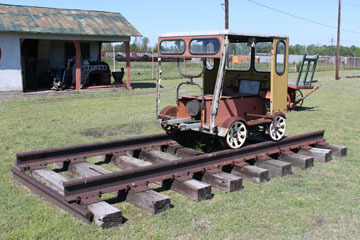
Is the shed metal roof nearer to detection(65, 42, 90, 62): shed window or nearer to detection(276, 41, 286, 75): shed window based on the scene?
detection(276, 41, 286, 75): shed window

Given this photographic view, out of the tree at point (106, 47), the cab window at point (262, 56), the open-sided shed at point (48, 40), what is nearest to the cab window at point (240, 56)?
the cab window at point (262, 56)

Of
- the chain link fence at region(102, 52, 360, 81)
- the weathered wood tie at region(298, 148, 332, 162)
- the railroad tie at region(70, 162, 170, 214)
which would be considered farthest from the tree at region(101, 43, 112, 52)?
the railroad tie at region(70, 162, 170, 214)

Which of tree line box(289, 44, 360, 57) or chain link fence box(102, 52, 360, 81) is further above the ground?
tree line box(289, 44, 360, 57)

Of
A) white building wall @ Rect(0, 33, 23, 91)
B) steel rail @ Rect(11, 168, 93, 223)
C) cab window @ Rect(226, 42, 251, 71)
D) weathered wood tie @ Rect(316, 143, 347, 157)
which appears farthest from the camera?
white building wall @ Rect(0, 33, 23, 91)

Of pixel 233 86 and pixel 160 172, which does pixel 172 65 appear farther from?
pixel 160 172

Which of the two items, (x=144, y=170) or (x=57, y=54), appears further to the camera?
(x=57, y=54)

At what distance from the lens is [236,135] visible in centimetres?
726

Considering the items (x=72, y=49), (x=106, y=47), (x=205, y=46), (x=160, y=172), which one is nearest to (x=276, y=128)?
(x=205, y=46)

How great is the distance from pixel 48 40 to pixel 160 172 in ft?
60.7

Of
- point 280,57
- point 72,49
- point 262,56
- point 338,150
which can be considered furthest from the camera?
point 72,49

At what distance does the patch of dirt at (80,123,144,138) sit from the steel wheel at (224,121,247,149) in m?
3.54

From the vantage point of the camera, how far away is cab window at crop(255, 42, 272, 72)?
26.2ft

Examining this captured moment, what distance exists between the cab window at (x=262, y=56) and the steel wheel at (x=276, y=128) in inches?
42.7

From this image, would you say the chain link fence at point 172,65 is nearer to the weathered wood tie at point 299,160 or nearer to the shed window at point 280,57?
the shed window at point 280,57
